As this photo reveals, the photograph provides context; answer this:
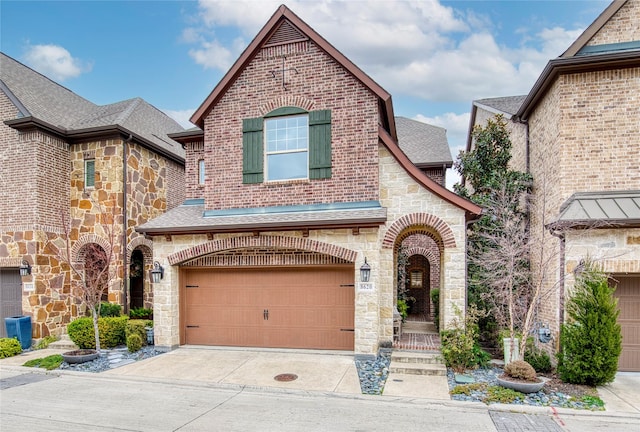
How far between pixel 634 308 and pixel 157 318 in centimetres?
1202

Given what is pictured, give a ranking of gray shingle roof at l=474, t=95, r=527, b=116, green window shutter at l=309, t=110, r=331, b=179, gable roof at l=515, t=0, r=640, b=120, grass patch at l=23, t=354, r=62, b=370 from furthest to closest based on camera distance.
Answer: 1. gray shingle roof at l=474, t=95, r=527, b=116
2. green window shutter at l=309, t=110, r=331, b=179
3. grass patch at l=23, t=354, r=62, b=370
4. gable roof at l=515, t=0, r=640, b=120

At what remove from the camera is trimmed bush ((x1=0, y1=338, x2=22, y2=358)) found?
10815 mm

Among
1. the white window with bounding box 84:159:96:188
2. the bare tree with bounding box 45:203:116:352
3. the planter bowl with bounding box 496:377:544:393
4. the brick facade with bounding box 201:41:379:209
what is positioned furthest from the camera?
the white window with bounding box 84:159:96:188

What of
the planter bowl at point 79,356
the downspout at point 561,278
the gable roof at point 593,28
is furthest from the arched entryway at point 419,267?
the planter bowl at point 79,356

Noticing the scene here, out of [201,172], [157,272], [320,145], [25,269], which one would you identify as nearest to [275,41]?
[320,145]

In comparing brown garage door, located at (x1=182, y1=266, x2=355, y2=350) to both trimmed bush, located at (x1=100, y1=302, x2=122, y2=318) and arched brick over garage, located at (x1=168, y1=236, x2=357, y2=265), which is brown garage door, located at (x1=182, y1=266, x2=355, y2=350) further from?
trimmed bush, located at (x1=100, y1=302, x2=122, y2=318)

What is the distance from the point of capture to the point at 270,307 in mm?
10609

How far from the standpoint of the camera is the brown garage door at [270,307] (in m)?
10.2

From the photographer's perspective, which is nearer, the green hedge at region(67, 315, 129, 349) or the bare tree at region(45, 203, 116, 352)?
the green hedge at region(67, 315, 129, 349)

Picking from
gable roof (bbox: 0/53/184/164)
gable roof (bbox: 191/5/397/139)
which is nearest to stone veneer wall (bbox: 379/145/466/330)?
gable roof (bbox: 191/5/397/139)

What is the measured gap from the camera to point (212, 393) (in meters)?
7.41

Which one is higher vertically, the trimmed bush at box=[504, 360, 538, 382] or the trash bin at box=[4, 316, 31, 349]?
the trimmed bush at box=[504, 360, 538, 382]

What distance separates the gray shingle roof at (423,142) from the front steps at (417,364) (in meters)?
8.84

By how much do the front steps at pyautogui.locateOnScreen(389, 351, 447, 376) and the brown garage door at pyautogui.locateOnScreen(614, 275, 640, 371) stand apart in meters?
4.22
